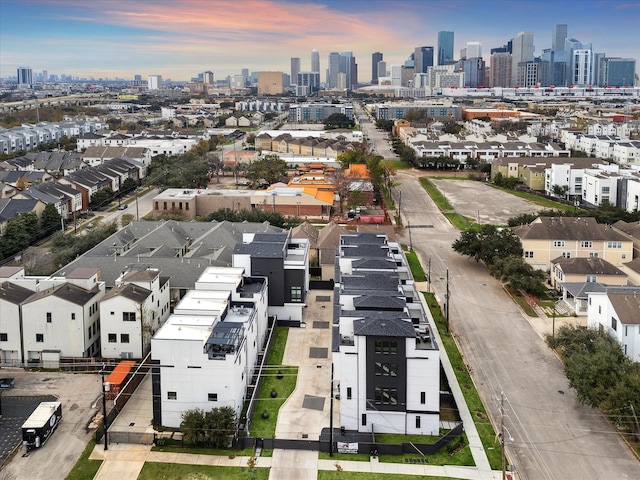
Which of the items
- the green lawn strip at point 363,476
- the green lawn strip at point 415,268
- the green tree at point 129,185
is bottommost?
the green lawn strip at point 363,476

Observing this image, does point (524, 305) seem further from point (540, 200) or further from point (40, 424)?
point (540, 200)

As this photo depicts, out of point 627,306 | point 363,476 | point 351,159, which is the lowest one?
point 363,476

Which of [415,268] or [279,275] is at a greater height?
[279,275]

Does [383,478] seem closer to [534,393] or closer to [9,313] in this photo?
[534,393]

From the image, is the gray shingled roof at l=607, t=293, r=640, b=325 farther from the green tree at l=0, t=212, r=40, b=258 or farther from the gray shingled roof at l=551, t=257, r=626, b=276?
the green tree at l=0, t=212, r=40, b=258

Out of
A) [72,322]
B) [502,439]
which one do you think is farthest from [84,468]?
[502,439]

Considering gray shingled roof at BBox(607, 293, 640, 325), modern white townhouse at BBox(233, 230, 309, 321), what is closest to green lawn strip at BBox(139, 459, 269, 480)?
modern white townhouse at BBox(233, 230, 309, 321)

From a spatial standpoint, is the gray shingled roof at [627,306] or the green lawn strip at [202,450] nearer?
the green lawn strip at [202,450]

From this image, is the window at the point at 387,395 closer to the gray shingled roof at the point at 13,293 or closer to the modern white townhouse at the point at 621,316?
the modern white townhouse at the point at 621,316

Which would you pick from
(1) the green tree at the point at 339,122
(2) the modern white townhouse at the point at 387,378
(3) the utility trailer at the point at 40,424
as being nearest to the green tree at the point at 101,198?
(3) the utility trailer at the point at 40,424
